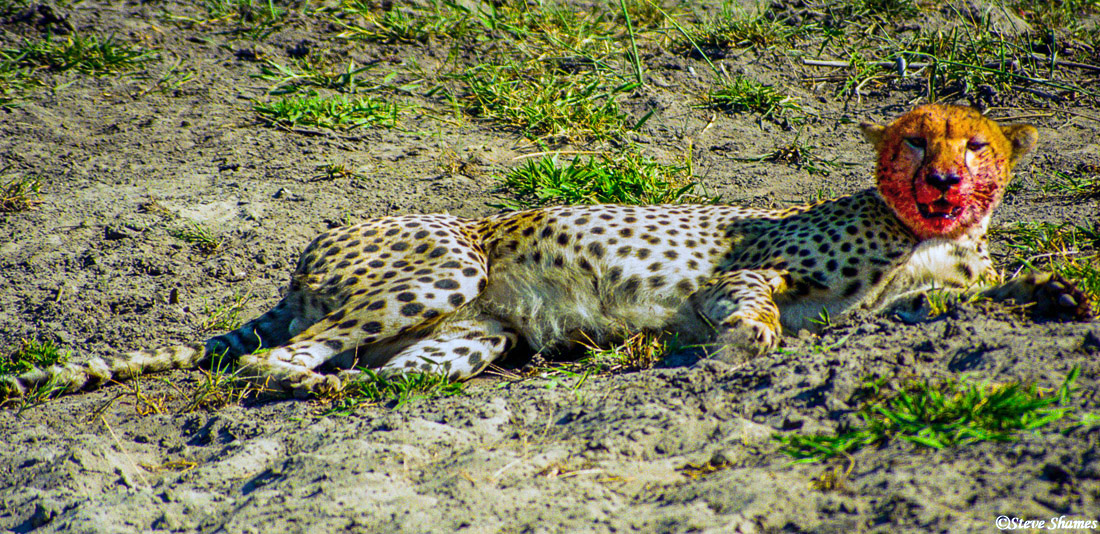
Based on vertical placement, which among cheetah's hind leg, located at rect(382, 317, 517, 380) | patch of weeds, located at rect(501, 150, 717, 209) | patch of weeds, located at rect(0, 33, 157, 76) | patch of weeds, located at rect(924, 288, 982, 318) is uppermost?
patch of weeds, located at rect(924, 288, 982, 318)

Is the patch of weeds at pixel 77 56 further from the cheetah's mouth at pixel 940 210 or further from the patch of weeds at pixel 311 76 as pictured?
the cheetah's mouth at pixel 940 210

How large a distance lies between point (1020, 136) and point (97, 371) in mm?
4096

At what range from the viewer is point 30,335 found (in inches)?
160

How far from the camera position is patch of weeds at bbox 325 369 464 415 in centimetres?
326

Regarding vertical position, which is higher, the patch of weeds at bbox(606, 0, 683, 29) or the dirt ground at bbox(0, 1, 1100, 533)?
the patch of weeds at bbox(606, 0, 683, 29)

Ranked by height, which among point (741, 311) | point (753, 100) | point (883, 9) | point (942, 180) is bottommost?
point (741, 311)

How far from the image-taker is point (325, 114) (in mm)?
6047

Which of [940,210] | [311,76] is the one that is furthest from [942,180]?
[311,76]

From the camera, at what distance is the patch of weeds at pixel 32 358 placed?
3604 millimetres

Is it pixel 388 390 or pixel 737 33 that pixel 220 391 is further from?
pixel 737 33

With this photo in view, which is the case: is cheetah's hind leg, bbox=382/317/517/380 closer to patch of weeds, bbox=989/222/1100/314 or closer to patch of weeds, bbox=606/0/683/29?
patch of weeds, bbox=989/222/1100/314

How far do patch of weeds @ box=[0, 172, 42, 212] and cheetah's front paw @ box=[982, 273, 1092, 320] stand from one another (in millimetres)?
5302

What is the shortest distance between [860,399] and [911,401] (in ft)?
0.57

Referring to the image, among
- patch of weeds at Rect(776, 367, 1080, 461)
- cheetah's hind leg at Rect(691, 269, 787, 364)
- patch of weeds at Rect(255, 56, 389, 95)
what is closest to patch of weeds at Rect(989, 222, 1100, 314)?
cheetah's hind leg at Rect(691, 269, 787, 364)
